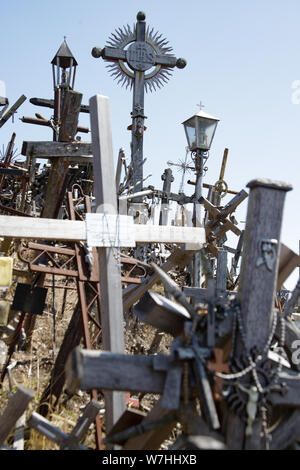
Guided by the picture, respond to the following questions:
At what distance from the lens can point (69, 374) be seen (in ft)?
9.19

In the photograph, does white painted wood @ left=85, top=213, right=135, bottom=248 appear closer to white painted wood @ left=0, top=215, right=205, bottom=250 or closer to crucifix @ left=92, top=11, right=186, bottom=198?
white painted wood @ left=0, top=215, right=205, bottom=250

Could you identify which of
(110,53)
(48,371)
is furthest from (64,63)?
(48,371)

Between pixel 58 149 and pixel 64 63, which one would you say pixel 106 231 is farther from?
pixel 64 63

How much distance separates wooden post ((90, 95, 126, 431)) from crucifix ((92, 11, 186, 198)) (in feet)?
28.6

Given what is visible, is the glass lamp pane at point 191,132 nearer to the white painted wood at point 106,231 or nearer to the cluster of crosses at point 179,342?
the cluster of crosses at point 179,342

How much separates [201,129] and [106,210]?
4338 millimetres

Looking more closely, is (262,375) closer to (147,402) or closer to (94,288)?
(94,288)

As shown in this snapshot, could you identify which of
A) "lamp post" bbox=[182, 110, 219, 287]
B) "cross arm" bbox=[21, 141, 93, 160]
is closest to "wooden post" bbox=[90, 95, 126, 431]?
"cross arm" bbox=[21, 141, 93, 160]

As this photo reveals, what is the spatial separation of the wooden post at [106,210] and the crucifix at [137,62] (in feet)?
28.6

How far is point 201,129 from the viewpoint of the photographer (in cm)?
852

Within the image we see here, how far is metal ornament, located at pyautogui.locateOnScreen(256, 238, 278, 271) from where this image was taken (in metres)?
3.04

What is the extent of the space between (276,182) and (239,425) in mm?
1401
